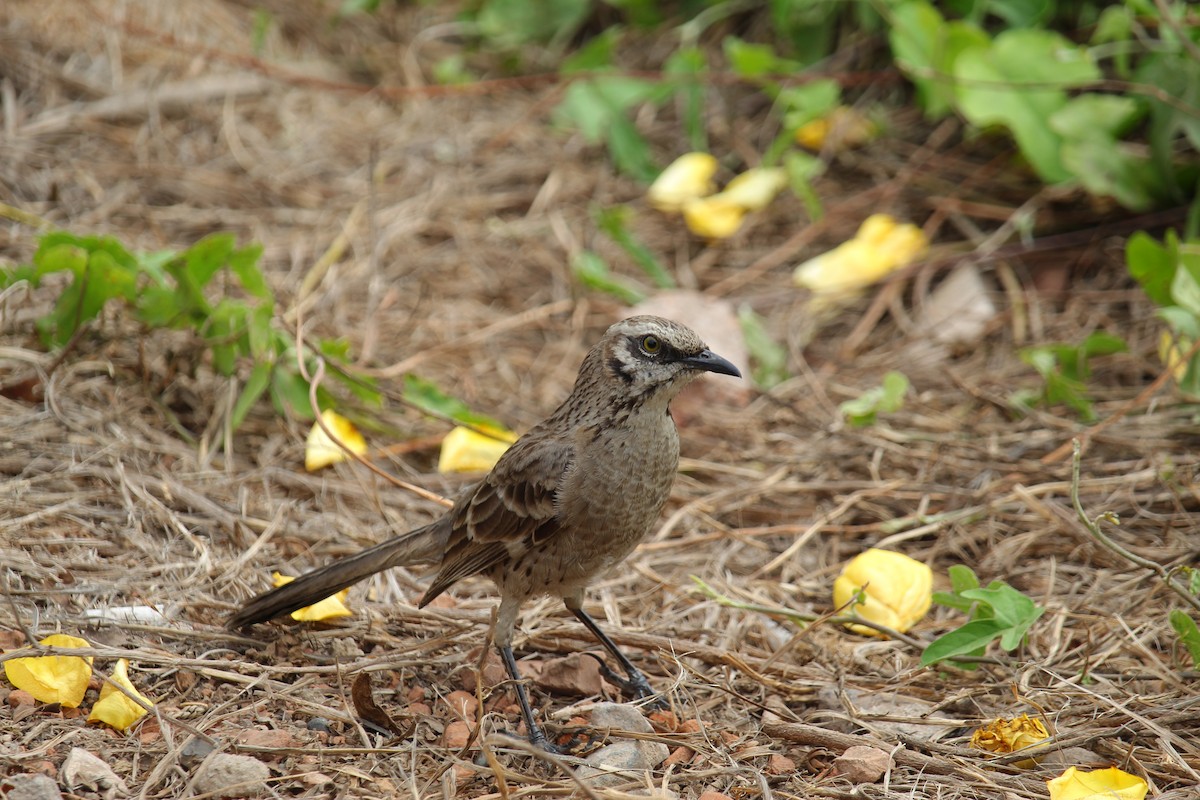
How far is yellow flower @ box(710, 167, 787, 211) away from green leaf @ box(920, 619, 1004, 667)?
3.87 m

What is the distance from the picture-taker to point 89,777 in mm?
3129

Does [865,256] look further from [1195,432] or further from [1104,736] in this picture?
[1104,736]

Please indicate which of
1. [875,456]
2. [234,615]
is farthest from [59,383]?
[875,456]

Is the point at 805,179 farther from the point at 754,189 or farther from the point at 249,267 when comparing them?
the point at 249,267

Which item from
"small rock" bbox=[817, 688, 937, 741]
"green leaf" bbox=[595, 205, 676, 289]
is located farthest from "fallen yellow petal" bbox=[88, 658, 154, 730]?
"green leaf" bbox=[595, 205, 676, 289]

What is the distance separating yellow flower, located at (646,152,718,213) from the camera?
7.15m

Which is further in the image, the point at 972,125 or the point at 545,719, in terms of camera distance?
the point at 972,125

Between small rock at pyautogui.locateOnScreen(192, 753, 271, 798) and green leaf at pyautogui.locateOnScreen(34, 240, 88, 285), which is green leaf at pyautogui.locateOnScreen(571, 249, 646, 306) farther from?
small rock at pyautogui.locateOnScreen(192, 753, 271, 798)

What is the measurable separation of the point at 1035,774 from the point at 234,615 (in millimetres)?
2557

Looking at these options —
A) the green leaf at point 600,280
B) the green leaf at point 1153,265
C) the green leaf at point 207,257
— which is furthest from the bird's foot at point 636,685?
the green leaf at point 1153,265

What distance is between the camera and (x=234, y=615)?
12.9 ft

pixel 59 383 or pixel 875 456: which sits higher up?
pixel 59 383

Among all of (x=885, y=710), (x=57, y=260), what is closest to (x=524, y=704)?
(x=885, y=710)

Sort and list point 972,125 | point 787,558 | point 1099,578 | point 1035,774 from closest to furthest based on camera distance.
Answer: point 1035,774 → point 1099,578 → point 787,558 → point 972,125
